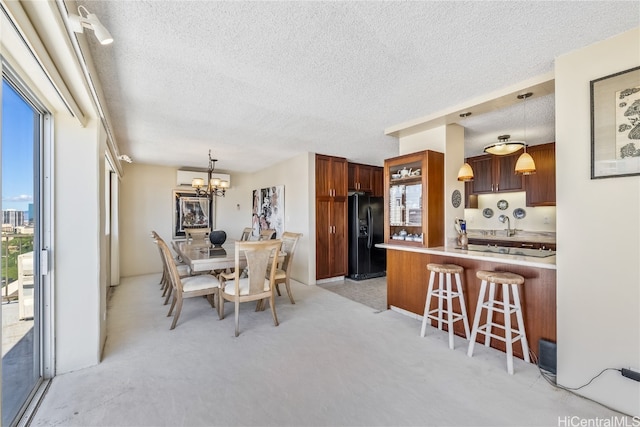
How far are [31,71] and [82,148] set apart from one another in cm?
74

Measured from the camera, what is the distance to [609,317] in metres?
1.76

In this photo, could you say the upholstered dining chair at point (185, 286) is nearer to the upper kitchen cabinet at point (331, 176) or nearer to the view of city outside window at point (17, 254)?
the view of city outside window at point (17, 254)

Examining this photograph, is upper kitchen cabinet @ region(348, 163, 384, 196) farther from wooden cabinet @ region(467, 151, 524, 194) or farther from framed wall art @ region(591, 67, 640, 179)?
framed wall art @ region(591, 67, 640, 179)

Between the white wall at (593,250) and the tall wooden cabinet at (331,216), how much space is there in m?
3.51

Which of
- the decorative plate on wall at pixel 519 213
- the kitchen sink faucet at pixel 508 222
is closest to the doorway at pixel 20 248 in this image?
the kitchen sink faucet at pixel 508 222

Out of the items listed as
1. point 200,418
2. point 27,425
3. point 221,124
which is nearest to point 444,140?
point 221,124

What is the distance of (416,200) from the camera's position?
11.2ft

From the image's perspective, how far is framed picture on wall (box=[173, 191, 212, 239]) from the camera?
6027 mm

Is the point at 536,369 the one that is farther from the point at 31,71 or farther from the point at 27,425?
the point at 31,71

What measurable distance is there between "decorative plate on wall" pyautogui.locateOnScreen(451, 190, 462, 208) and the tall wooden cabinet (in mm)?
2299

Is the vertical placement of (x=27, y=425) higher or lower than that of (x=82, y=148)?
lower

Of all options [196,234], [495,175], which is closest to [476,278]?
[495,175]

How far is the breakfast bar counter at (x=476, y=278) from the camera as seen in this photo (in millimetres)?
2252

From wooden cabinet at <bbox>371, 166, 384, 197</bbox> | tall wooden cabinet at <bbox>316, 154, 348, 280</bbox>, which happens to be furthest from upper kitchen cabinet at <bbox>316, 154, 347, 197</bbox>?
wooden cabinet at <bbox>371, 166, 384, 197</bbox>
